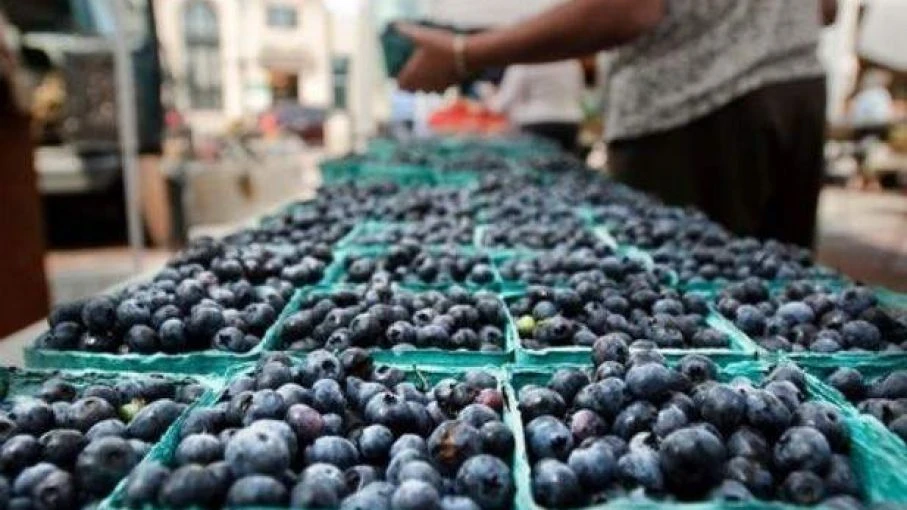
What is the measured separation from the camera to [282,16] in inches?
1064

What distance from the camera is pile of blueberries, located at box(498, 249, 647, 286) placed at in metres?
1.70

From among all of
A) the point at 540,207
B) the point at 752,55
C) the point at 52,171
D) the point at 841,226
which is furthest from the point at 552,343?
the point at 841,226

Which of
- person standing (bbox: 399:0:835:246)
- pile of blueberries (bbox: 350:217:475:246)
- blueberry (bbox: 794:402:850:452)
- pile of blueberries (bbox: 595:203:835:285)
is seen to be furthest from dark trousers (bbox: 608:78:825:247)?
blueberry (bbox: 794:402:850:452)

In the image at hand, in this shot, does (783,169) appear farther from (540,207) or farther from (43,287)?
(43,287)

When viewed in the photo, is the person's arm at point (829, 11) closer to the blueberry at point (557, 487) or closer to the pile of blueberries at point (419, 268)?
the pile of blueberries at point (419, 268)

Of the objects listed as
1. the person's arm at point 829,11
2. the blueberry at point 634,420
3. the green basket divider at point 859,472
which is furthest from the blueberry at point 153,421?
the person's arm at point 829,11

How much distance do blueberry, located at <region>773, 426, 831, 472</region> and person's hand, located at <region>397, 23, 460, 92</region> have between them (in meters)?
1.98

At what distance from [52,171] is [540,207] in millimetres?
5485

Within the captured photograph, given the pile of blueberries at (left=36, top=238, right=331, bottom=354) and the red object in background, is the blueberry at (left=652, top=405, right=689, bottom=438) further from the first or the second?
the red object in background

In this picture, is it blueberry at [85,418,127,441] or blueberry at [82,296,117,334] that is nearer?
blueberry at [85,418,127,441]

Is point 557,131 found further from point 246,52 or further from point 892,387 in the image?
point 246,52

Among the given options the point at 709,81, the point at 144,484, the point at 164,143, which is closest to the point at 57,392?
the point at 144,484

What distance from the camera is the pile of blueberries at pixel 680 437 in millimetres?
851

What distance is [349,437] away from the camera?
3.27 feet
